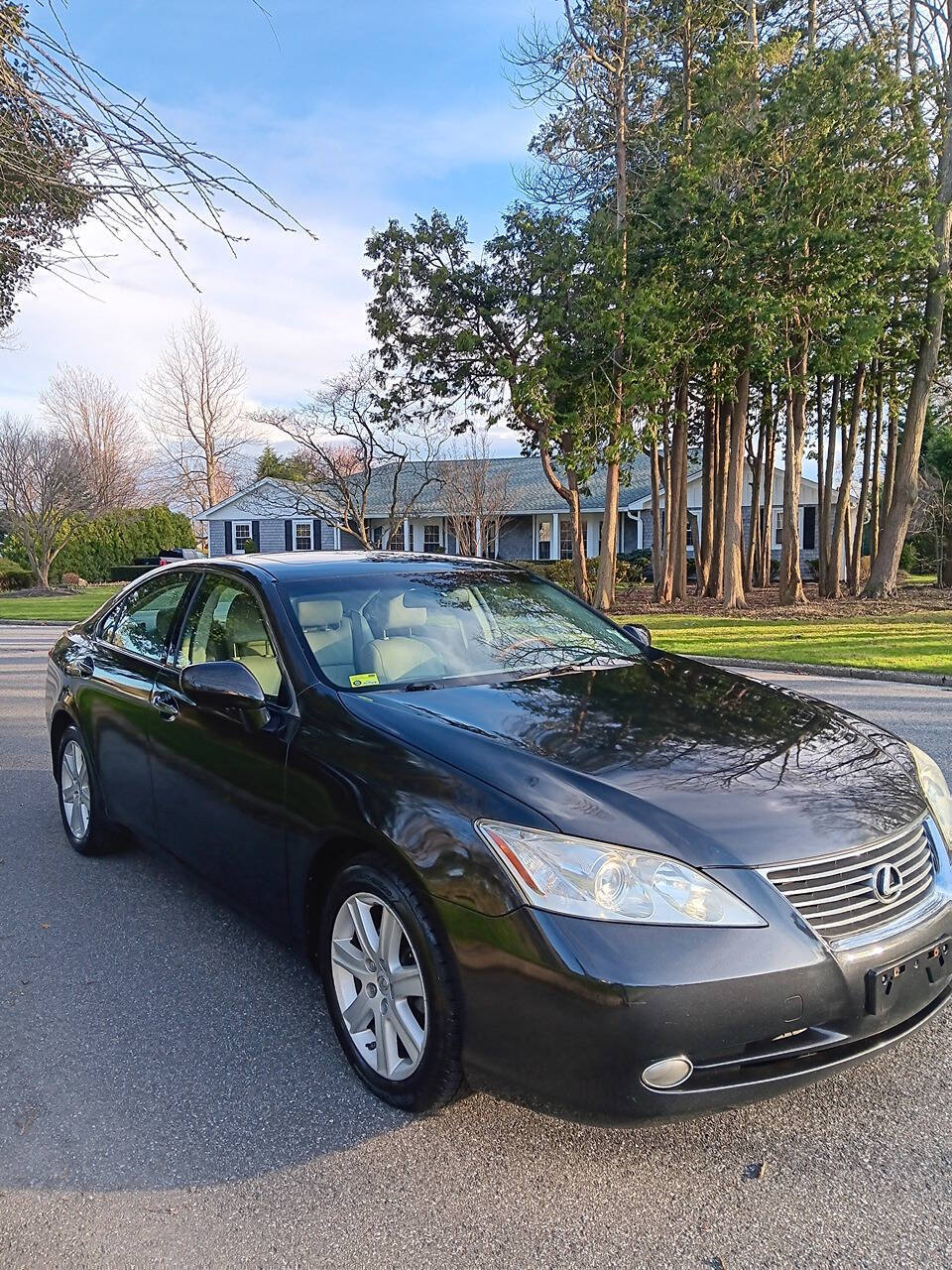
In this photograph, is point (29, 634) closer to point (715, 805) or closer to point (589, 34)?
point (589, 34)

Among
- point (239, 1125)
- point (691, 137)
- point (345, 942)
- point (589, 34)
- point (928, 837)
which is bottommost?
point (239, 1125)

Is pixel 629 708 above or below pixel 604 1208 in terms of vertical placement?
above

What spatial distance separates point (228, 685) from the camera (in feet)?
11.4

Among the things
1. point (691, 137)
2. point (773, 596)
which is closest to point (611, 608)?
point (773, 596)

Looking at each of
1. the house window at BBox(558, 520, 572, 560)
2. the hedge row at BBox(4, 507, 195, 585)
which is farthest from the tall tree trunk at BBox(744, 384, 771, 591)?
the hedge row at BBox(4, 507, 195, 585)

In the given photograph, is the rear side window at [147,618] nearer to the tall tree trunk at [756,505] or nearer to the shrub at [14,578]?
the tall tree trunk at [756,505]

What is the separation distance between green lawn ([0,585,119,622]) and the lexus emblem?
22.4m

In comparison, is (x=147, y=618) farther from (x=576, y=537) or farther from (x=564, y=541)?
(x=564, y=541)

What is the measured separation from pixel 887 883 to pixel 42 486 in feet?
117

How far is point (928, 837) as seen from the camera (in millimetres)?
2926

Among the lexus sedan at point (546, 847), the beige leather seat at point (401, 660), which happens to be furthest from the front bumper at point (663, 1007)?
the beige leather seat at point (401, 660)

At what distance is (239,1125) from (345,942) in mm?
579

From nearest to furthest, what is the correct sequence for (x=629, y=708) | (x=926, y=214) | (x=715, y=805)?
(x=715, y=805) < (x=629, y=708) < (x=926, y=214)

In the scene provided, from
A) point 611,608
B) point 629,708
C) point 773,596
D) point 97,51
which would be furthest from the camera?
point 773,596
